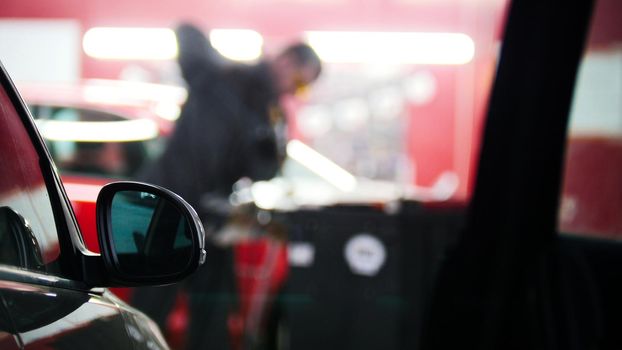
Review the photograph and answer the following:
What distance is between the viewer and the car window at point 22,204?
1.40m

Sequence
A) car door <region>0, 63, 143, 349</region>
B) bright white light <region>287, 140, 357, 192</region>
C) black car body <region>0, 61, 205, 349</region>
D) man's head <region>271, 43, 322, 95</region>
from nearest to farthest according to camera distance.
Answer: car door <region>0, 63, 143, 349</region> < black car body <region>0, 61, 205, 349</region> < man's head <region>271, 43, 322, 95</region> < bright white light <region>287, 140, 357, 192</region>

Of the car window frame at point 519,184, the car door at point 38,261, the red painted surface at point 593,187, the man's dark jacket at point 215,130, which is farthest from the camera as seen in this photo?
the man's dark jacket at point 215,130

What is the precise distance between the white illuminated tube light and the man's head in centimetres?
317

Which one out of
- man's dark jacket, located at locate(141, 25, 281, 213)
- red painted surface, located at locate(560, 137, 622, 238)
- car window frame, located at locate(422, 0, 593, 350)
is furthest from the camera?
man's dark jacket, located at locate(141, 25, 281, 213)

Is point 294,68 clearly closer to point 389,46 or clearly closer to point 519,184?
point 519,184

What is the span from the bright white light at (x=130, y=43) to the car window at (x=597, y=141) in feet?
16.6

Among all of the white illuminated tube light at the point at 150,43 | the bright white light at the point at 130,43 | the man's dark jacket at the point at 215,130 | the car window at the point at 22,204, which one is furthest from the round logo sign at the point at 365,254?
the bright white light at the point at 130,43

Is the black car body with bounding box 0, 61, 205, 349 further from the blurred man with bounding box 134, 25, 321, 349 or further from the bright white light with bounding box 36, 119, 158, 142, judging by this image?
the bright white light with bounding box 36, 119, 158, 142

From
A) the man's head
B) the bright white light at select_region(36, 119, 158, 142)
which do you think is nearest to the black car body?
the bright white light at select_region(36, 119, 158, 142)

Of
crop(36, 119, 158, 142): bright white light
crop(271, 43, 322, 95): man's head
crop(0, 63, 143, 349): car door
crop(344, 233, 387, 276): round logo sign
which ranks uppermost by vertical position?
crop(271, 43, 322, 95): man's head

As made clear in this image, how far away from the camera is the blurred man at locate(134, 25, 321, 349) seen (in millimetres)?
4594

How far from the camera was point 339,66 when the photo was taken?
28.2 ft

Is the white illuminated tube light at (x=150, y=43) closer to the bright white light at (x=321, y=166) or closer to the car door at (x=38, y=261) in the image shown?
the bright white light at (x=321, y=166)

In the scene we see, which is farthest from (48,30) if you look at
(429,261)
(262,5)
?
(429,261)
